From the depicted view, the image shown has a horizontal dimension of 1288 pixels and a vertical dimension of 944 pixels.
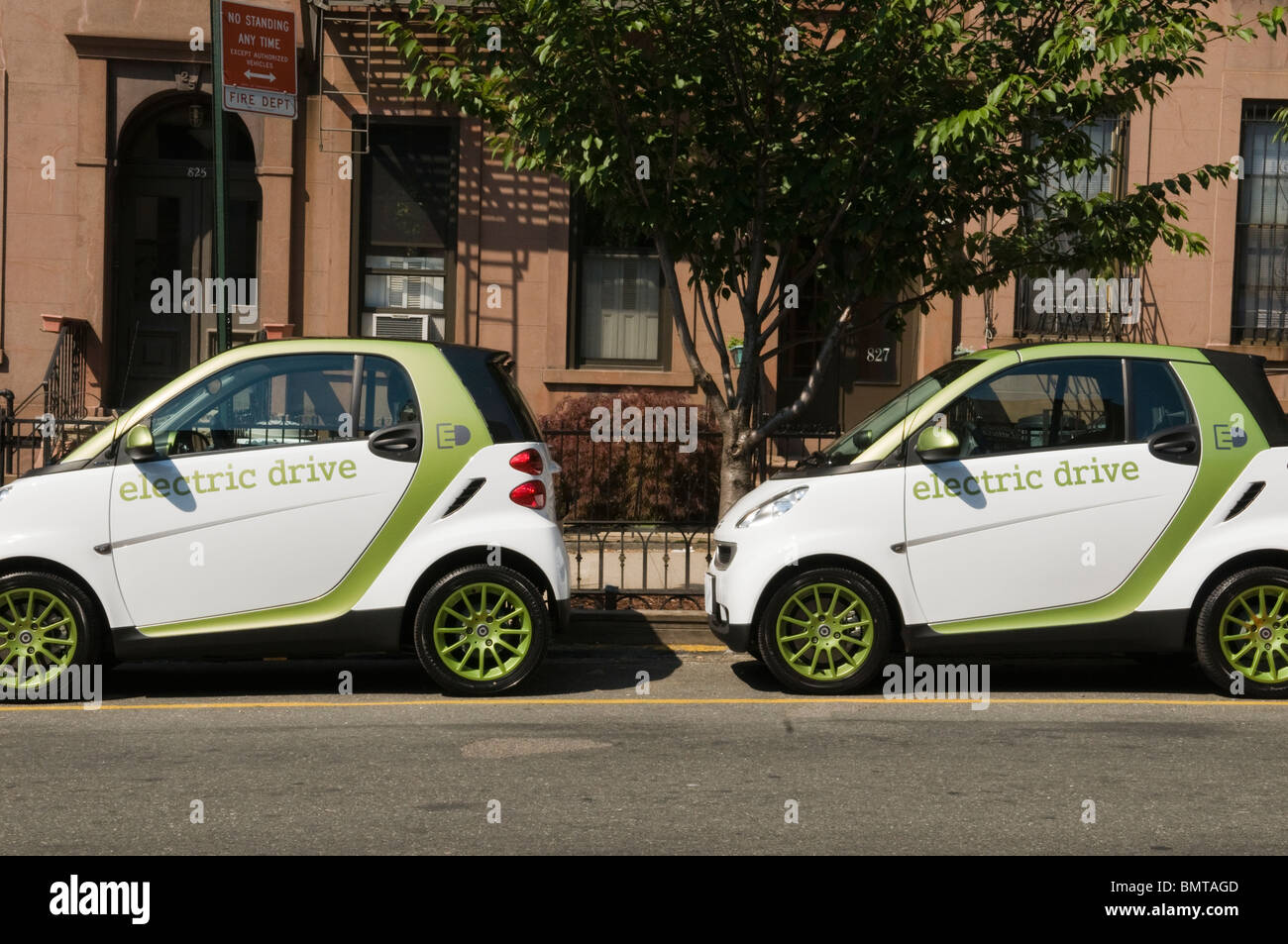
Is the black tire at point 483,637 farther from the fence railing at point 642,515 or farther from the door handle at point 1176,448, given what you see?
the door handle at point 1176,448

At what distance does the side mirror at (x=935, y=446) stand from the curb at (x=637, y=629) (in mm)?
2419

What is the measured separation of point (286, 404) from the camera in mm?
7914

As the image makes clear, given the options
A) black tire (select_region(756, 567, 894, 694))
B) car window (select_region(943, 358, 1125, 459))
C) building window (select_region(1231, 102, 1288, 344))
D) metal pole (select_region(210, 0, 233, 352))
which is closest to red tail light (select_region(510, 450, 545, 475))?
black tire (select_region(756, 567, 894, 694))

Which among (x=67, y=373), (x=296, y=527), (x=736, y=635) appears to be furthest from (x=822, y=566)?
(x=67, y=373)

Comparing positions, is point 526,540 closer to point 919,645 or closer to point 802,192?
point 919,645

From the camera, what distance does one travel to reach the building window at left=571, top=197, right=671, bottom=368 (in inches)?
656

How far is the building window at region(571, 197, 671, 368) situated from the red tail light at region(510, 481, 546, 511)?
8.63 metres

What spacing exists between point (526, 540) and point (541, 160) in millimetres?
3760

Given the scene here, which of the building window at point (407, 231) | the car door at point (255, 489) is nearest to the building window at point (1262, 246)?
the building window at point (407, 231)

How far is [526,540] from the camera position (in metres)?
8.00

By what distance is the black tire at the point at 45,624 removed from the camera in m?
7.71

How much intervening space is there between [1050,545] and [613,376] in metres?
8.74

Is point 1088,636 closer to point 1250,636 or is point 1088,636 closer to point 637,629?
point 1250,636

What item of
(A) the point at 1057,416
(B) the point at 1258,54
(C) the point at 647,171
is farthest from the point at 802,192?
(B) the point at 1258,54
